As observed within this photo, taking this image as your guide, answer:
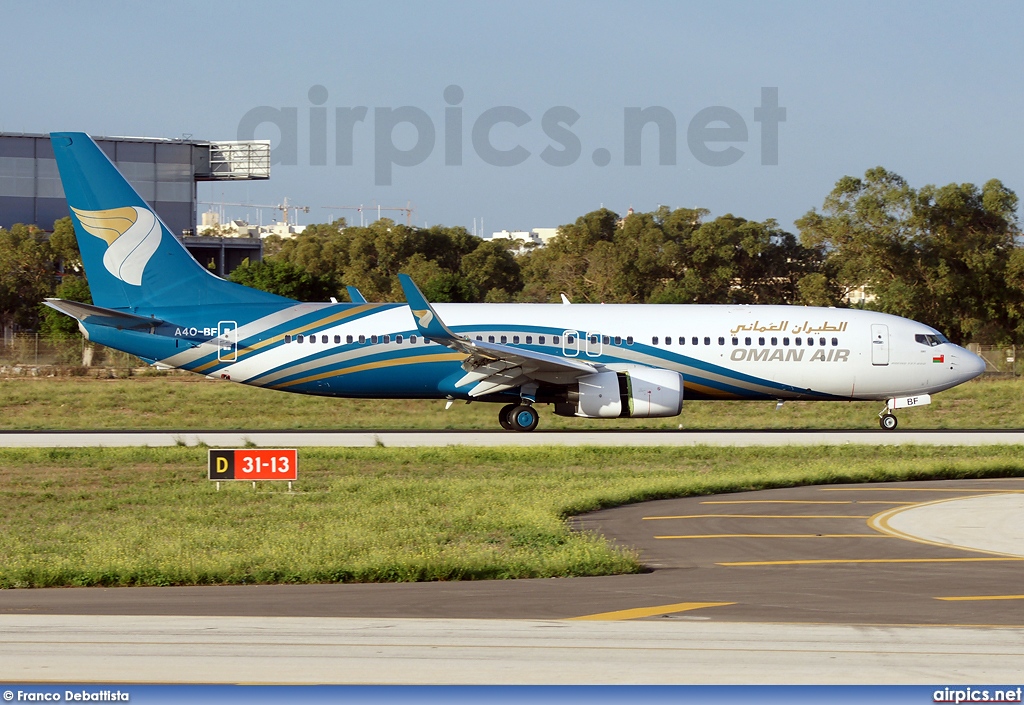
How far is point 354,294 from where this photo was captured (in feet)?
124

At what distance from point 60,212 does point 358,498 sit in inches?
3506

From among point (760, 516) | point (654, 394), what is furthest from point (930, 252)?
point (760, 516)

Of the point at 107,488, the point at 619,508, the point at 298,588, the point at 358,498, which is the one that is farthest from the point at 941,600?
the point at 107,488

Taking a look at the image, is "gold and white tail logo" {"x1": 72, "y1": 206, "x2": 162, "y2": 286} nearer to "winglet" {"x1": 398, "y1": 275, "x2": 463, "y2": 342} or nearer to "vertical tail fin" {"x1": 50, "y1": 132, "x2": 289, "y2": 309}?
"vertical tail fin" {"x1": 50, "y1": 132, "x2": 289, "y2": 309}

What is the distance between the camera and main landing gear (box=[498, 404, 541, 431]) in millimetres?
35688

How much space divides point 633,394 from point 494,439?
3970 mm

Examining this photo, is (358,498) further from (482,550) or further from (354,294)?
(354,294)

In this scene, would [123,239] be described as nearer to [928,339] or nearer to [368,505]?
[368,505]

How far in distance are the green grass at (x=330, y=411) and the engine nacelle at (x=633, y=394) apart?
6253 millimetres

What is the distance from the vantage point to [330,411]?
144 ft

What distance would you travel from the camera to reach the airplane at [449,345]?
33.8 metres

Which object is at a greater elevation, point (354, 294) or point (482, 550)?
point (354, 294)

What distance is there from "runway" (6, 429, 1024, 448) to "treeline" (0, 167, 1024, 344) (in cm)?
3372

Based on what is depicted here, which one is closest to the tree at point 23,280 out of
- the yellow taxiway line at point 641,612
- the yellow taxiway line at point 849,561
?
the yellow taxiway line at point 849,561
